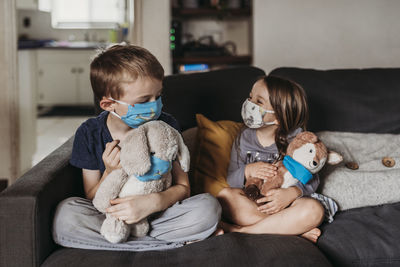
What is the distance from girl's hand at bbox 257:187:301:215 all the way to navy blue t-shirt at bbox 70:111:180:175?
562 millimetres

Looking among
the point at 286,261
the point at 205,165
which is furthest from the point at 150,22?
the point at 286,261

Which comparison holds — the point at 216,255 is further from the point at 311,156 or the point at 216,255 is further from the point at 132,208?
the point at 311,156

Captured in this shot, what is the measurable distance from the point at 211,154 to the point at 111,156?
0.50 m

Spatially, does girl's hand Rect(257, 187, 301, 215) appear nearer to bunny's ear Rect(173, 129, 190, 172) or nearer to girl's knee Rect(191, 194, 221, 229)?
girl's knee Rect(191, 194, 221, 229)

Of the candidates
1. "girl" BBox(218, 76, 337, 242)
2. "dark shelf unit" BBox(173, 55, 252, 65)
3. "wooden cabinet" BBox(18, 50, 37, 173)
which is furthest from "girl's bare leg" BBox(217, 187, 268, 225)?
"wooden cabinet" BBox(18, 50, 37, 173)

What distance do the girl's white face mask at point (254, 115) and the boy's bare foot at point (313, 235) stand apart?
16.9 inches

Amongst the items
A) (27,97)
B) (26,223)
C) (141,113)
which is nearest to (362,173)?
(141,113)

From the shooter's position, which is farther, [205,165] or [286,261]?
[205,165]

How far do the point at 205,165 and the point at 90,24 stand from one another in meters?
5.89

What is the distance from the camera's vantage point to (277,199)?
1.55 meters

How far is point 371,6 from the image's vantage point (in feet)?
11.4

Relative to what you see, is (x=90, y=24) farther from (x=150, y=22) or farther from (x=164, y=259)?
(x=164, y=259)

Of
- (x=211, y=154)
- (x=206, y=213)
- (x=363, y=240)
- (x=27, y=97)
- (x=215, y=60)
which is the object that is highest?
(x=215, y=60)

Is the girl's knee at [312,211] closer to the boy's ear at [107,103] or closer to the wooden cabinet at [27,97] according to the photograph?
the boy's ear at [107,103]
